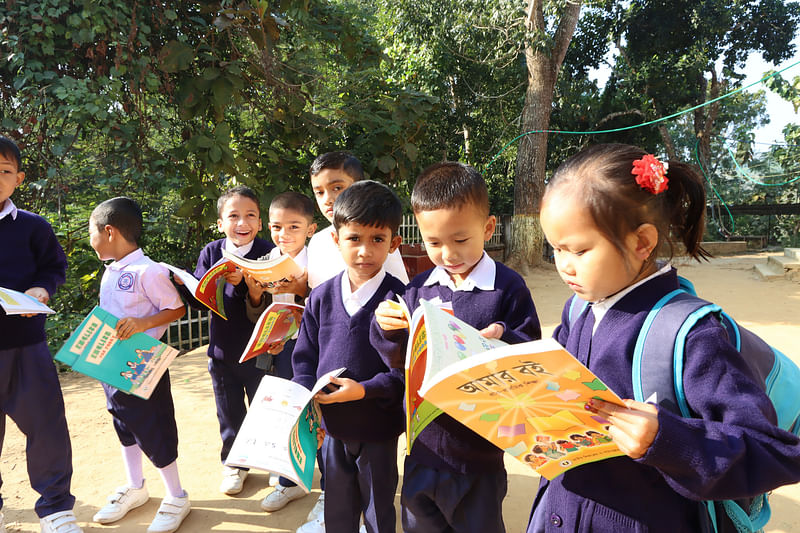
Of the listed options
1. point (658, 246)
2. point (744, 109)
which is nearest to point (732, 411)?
point (658, 246)

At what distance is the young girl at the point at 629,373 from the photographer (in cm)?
76

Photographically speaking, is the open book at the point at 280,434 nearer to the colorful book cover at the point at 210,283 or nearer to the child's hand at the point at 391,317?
the child's hand at the point at 391,317

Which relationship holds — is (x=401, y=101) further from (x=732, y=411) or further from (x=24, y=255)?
(x=732, y=411)

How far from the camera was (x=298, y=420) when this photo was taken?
1.22 m

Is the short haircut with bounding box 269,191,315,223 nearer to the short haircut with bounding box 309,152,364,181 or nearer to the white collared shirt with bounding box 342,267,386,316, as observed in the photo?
the short haircut with bounding box 309,152,364,181

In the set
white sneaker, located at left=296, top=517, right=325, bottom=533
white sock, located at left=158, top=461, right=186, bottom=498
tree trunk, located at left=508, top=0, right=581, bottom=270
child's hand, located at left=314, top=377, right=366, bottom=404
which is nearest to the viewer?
child's hand, located at left=314, top=377, right=366, bottom=404

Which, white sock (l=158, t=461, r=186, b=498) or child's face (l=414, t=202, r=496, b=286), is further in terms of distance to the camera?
white sock (l=158, t=461, r=186, b=498)

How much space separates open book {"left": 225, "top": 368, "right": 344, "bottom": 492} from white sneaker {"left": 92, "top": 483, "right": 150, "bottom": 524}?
1474 millimetres

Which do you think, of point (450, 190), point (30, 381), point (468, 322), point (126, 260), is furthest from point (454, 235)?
point (30, 381)

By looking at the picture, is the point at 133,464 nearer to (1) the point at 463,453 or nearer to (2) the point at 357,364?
(2) the point at 357,364

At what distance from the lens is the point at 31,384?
2.03 meters

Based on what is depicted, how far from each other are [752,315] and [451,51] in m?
7.04

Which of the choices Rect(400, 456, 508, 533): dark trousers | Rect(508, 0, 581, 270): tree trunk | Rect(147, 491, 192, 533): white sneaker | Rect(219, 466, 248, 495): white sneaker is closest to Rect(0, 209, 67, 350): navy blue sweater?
Rect(147, 491, 192, 533): white sneaker

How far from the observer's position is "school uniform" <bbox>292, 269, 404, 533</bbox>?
159cm
